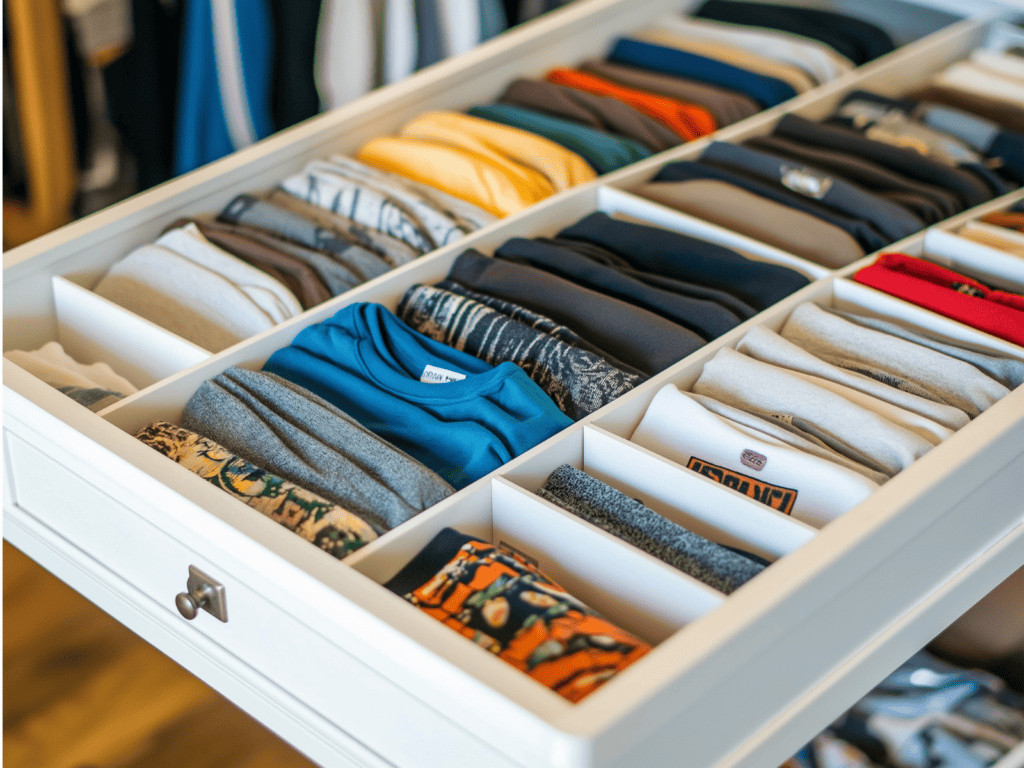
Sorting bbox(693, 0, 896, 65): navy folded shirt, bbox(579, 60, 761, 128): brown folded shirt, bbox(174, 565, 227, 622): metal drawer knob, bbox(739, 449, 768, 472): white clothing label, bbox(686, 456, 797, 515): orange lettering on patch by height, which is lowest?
bbox(174, 565, 227, 622): metal drawer knob

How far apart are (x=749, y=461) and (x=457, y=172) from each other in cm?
74

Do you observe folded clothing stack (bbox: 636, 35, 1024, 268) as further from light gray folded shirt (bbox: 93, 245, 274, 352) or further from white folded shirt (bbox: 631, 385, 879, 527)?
light gray folded shirt (bbox: 93, 245, 274, 352)

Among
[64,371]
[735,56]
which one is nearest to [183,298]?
[64,371]

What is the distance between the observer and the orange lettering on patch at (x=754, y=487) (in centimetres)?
99

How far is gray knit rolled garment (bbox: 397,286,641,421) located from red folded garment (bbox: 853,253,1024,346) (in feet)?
1.19

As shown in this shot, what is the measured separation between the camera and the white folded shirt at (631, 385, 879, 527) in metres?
0.97

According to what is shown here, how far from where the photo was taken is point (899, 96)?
1938 millimetres

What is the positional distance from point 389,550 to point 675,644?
29 centimetres

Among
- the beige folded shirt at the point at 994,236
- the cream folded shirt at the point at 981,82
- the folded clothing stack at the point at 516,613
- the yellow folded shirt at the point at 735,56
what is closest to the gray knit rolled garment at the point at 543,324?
the folded clothing stack at the point at 516,613

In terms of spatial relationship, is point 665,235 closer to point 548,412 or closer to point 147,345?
point 548,412

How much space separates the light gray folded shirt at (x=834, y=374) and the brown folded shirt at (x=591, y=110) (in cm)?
64

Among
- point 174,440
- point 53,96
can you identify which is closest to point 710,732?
point 174,440

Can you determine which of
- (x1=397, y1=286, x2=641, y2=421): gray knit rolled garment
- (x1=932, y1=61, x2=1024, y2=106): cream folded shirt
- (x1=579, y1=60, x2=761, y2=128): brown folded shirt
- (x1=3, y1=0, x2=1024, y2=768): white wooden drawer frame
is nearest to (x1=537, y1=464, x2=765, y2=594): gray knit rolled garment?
(x1=3, y1=0, x2=1024, y2=768): white wooden drawer frame

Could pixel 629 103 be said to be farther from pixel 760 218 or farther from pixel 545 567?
pixel 545 567
